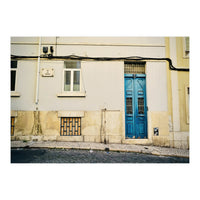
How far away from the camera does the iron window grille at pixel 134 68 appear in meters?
3.94

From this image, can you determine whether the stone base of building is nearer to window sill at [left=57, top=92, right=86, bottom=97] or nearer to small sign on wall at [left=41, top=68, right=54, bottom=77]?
window sill at [left=57, top=92, right=86, bottom=97]

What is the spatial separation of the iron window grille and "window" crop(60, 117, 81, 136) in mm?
2242

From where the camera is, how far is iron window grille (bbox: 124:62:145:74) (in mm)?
3939

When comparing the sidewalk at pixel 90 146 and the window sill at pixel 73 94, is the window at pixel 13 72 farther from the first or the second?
the sidewalk at pixel 90 146

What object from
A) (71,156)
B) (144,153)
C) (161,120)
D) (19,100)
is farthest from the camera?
(161,120)

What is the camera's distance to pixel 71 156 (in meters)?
2.61

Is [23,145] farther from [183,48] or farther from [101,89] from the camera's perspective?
[183,48]

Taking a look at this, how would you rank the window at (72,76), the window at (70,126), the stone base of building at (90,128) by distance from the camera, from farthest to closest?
the window at (72,76) < the window at (70,126) < the stone base of building at (90,128)

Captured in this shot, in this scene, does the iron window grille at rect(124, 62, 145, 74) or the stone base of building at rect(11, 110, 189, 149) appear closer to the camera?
the stone base of building at rect(11, 110, 189, 149)

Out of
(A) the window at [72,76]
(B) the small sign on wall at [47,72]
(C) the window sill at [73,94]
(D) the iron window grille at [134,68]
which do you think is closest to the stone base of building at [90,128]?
(C) the window sill at [73,94]

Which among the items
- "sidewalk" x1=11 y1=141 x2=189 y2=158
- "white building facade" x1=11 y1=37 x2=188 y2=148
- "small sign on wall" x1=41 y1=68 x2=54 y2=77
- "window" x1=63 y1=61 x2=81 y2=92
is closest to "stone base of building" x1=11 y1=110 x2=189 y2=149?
"white building facade" x1=11 y1=37 x2=188 y2=148

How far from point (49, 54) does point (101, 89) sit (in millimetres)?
1924

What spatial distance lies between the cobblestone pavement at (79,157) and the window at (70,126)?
0.62 metres

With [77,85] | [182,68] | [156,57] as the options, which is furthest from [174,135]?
[77,85]
